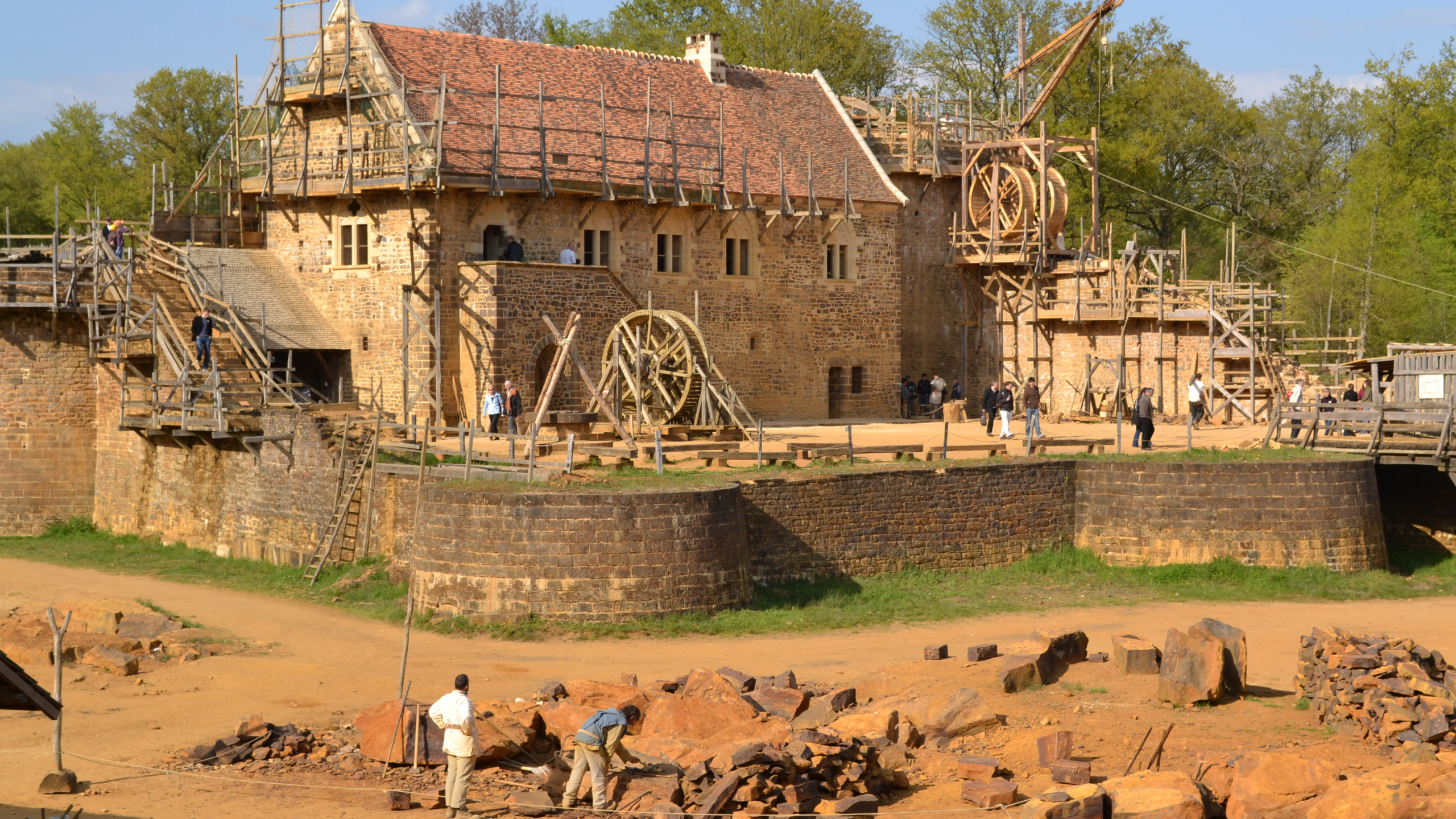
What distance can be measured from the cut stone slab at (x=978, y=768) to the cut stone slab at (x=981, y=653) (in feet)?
11.5

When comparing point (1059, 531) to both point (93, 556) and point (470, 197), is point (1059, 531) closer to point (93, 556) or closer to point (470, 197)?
point (470, 197)

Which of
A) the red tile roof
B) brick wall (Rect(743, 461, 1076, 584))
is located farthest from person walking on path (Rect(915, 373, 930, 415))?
brick wall (Rect(743, 461, 1076, 584))

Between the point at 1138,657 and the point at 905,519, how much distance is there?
7682 millimetres

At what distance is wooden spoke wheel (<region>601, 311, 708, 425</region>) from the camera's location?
2978 cm

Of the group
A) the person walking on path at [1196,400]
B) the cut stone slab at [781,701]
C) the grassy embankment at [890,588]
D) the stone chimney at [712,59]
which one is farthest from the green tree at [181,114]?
the cut stone slab at [781,701]

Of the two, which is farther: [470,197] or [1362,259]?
[1362,259]

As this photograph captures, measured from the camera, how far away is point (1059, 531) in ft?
91.2

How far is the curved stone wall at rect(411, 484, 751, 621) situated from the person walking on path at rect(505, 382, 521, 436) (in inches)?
315

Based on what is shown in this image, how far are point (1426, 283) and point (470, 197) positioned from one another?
28403 millimetres

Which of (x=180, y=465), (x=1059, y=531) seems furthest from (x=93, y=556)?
(x=1059, y=531)

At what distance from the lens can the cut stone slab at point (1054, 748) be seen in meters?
15.7

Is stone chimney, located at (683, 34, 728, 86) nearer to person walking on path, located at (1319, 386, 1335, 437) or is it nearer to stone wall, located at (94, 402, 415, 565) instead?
stone wall, located at (94, 402, 415, 565)

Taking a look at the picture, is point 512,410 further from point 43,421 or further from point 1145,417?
point 1145,417

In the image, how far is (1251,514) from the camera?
26.7 metres
